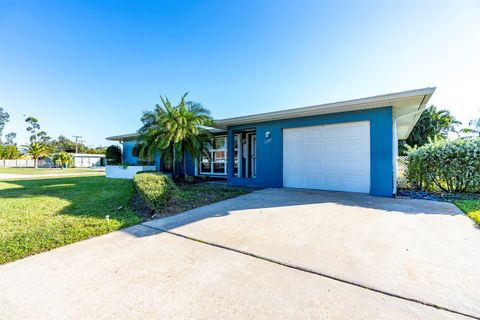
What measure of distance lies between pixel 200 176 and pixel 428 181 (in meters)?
10.8

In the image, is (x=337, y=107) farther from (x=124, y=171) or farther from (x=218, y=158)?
(x=124, y=171)

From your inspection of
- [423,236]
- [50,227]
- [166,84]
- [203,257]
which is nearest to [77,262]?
[203,257]

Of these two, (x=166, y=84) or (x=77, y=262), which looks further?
(x=166, y=84)

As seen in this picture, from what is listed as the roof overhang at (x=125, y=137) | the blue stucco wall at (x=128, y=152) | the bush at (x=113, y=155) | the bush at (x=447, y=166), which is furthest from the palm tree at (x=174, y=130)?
the bush at (x=447, y=166)

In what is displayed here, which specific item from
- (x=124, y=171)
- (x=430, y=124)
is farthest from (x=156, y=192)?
(x=430, y=124)

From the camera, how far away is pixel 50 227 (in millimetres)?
3916

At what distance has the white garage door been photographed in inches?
278

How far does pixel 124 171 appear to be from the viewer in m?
13.7

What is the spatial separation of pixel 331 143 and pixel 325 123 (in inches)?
30.8

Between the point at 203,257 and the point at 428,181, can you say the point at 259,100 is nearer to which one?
the point at 428,181

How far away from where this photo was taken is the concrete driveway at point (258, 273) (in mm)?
1792

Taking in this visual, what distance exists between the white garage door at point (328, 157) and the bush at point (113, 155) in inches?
559

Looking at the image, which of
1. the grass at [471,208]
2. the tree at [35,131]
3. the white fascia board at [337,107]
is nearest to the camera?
the grass at [471,208]

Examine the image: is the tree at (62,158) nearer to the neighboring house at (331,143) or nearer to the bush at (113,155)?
the bush at (113,155)
